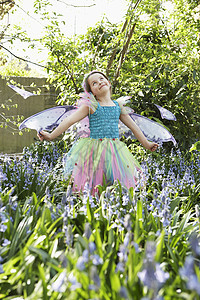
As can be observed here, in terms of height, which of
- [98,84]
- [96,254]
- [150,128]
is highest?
[98,84]

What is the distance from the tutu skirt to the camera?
2.92m

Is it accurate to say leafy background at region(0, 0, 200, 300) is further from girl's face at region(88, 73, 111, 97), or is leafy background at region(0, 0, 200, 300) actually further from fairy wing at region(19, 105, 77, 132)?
girl's face at region(88, 73, 111, 97)

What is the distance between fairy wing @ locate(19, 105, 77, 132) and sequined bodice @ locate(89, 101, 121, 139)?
0.40 metres

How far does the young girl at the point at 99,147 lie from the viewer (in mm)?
2922

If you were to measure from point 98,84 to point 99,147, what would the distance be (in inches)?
23.0

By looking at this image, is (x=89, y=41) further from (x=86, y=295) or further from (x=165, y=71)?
(x=86, y=295)

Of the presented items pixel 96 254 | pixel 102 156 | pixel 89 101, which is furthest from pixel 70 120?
pixel 96 254

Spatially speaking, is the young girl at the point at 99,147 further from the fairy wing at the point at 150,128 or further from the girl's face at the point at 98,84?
the fairy wing at the point at 150,128

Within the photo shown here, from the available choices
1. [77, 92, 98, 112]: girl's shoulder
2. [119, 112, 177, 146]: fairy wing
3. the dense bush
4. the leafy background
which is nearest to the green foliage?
the leafy background

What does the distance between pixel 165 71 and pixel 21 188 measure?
303 cm

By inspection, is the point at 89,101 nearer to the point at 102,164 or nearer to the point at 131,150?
the point at 102,164

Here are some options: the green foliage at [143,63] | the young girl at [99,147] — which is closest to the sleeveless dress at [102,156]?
the young girl at [99,147]

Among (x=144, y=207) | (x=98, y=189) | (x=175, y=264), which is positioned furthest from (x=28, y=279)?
(x=98, y=189)

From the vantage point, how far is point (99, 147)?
9.68 feet
